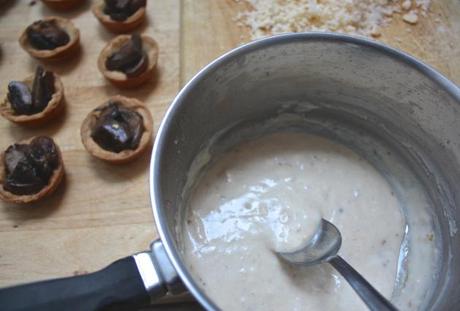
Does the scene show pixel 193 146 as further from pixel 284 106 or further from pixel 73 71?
pixel 73 71

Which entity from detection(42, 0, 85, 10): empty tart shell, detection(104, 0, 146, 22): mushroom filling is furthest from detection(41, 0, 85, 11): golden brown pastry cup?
detection(104, 0, 146, 22): mushroom filling

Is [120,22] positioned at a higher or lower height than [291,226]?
lower

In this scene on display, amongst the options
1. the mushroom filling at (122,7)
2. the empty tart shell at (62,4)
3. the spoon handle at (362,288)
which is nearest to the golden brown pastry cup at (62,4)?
the empty tart shell at (62,4)

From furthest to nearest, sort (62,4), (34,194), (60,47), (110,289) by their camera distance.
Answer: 1. (62,4)
2. (60,47)
3. (34,194)
4. (110,289)

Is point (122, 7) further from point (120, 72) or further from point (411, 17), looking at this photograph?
point (411, 17)

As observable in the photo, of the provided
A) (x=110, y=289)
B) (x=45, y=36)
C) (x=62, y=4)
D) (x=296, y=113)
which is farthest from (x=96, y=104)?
(x=110, y=289)

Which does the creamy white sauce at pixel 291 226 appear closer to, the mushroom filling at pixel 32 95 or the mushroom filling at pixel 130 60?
the mushroom filling at pixel 130 60
